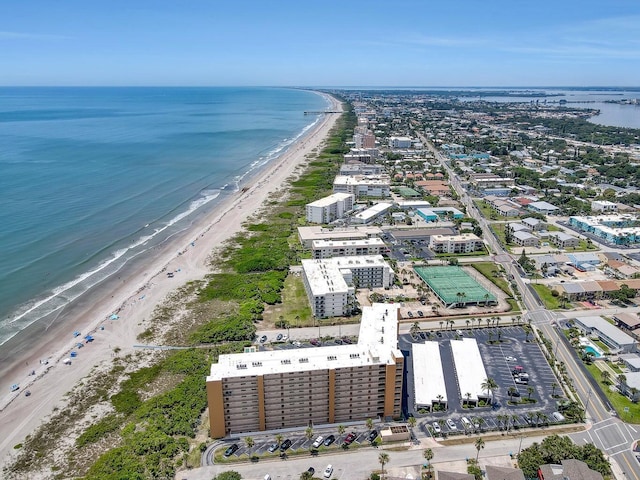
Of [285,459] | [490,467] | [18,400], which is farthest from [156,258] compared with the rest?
[490,467]

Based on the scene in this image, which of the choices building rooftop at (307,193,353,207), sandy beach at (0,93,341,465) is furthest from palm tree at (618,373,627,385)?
building rooftop at (307,193,353,207)

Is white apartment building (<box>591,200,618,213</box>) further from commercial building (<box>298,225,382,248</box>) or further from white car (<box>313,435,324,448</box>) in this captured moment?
white car (<box>313,435,324,448</box>)

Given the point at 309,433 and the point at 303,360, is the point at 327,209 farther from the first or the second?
the point at 309,433

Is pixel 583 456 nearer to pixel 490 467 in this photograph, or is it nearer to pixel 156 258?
pixel 490 467

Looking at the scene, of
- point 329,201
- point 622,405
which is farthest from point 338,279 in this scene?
point 329,201

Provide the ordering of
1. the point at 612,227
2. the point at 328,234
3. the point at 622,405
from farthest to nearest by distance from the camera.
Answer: the point at 612,227
the point at 328,234
the point at 622,405

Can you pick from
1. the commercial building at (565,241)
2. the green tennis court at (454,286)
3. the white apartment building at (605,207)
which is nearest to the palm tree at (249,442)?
the green tennis court at (454,286)
